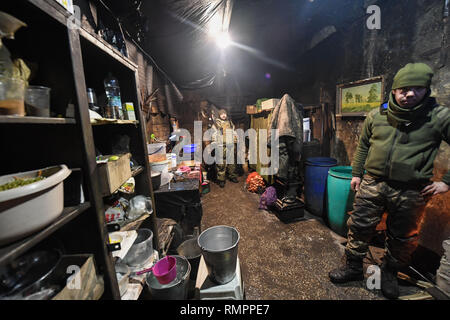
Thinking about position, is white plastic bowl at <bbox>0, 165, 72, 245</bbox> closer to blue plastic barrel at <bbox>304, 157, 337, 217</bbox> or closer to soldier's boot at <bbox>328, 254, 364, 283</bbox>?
soldier's boot at <bbox>328, 254, 364, 283</bbox>

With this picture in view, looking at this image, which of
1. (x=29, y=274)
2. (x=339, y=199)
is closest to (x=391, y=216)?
(x=339, y=199)

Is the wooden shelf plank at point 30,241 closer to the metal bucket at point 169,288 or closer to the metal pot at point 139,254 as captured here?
the metal pot at point 139,254

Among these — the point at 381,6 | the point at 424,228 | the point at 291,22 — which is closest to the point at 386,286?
the point at 424,228

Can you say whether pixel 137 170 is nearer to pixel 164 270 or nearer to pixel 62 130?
pixel 62 130

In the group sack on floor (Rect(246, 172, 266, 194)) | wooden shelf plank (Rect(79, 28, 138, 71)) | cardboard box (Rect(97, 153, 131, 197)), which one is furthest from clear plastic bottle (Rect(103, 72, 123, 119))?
sack on floor (Rect(246, 172, 266, 194))

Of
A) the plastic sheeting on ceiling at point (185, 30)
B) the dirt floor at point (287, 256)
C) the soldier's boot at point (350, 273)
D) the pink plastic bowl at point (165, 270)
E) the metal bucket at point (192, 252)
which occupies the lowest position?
the dirt floor at point (287, 256)

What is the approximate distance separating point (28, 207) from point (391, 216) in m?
2.73

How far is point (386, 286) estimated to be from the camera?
5.60 feet

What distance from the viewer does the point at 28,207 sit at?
2.14 feet

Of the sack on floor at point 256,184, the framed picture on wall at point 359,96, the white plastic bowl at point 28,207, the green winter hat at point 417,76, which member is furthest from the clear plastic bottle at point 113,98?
the sack on floor at point 256,184

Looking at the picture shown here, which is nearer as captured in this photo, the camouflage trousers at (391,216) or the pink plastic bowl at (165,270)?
the pink plastic bowl at (165,270)

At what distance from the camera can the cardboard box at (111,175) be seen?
1146mm

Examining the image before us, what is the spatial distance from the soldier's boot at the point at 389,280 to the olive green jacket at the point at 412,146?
0.94 metres
